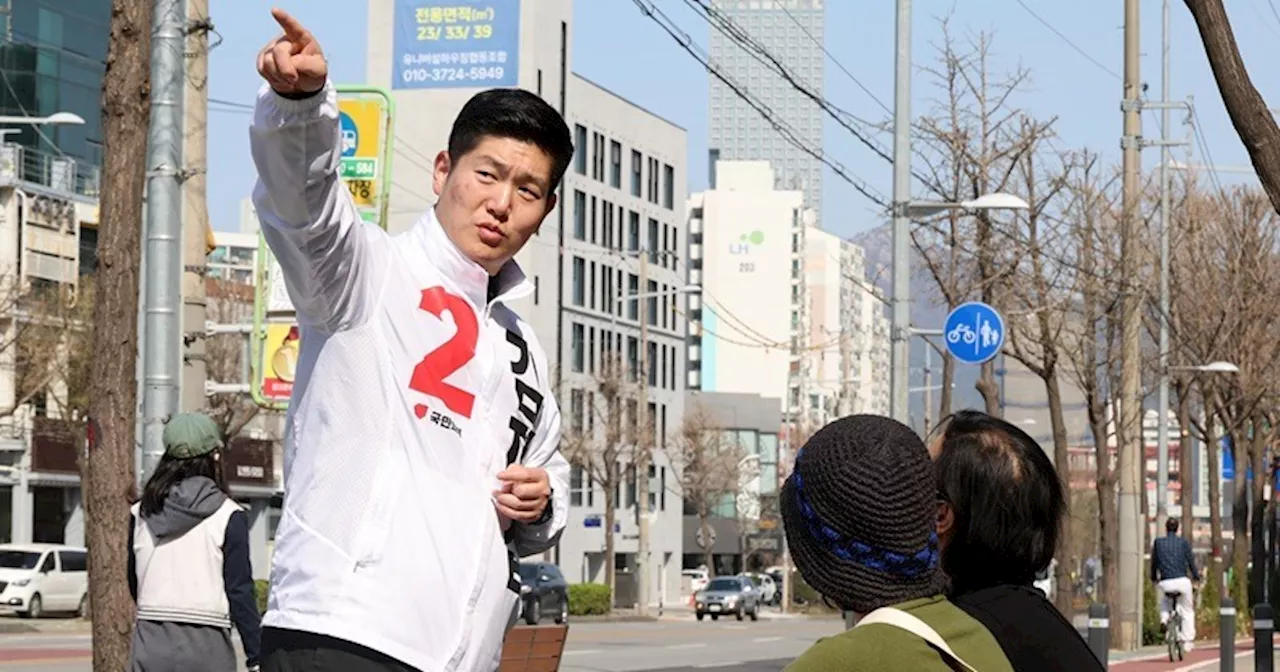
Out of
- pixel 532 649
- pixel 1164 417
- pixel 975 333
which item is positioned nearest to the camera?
pixel 532 649

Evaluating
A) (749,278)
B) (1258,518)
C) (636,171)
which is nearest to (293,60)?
(1258,518)

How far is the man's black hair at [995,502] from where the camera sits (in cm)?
442

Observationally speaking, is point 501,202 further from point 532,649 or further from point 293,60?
point 532,649

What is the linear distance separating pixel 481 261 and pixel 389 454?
41 cm

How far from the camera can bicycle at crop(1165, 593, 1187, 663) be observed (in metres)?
27.4

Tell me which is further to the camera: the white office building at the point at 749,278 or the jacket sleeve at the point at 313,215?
the white office building at the point at 749,278

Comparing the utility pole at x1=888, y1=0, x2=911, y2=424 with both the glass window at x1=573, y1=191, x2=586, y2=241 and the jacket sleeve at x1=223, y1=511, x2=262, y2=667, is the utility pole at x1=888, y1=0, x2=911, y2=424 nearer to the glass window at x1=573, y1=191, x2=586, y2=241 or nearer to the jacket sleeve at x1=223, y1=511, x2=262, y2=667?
the jacket sleeve at x1=223, y1=511, x2=262, y2=667

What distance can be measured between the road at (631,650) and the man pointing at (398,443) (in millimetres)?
20521

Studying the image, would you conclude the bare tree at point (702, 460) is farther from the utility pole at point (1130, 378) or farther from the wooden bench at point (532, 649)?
the wooden bench at point (532, 649)

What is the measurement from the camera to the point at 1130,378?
102 ft

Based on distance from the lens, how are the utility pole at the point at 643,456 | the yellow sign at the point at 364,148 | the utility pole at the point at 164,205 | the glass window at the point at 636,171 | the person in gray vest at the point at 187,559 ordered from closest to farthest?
the person in gray vest at the point at 187,559 → the utility pole at the point at 164,205 → the yellow sign at the point at 364,148 → the utility pole at the point at 643,456 → the glass window at the point at 636,171

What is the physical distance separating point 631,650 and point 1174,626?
8.55 metres

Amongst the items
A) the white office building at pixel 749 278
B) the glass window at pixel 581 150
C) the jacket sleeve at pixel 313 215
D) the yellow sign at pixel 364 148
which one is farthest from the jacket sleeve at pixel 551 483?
the white office building at pixel 749 278

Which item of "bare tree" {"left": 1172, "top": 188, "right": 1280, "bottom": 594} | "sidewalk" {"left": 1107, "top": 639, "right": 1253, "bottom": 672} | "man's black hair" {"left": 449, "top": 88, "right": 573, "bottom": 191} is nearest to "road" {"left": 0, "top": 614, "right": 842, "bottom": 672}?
"sidewalk" {"left": 1107, "top": 639, "right": 1253, "bottom": 672}
